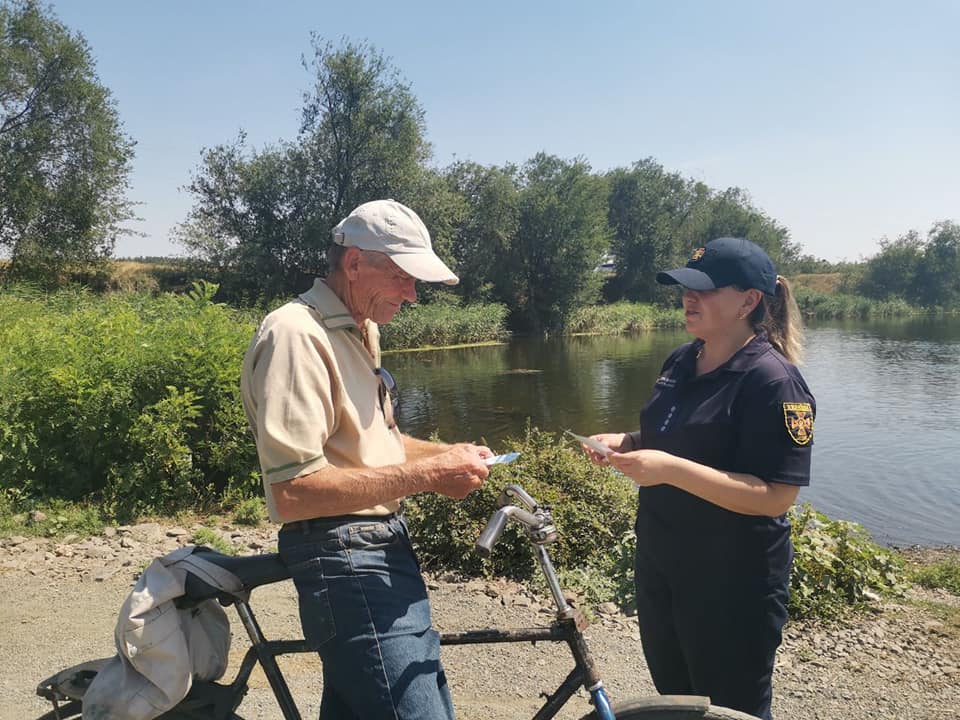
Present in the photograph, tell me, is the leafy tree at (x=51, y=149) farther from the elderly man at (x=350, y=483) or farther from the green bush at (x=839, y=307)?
the green bush at (x=839, y=307)

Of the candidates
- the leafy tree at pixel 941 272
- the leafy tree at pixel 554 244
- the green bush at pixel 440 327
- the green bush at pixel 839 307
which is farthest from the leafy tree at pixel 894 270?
the green bush at pixel 440 327

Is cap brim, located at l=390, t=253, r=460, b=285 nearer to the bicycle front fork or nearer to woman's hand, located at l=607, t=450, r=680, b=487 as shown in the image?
woman's hand, located at l=607, t=450, r=680, b=487

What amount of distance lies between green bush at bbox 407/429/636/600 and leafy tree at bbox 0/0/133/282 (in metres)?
33.6

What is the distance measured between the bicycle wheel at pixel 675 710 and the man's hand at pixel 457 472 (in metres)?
0.76

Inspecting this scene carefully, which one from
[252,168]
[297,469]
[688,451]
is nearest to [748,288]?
[688,451]

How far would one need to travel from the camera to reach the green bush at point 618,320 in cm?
5003

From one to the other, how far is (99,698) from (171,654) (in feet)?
0.75

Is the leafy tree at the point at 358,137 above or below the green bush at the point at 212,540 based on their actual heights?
above

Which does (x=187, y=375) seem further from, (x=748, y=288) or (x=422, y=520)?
(x=748, y=288)

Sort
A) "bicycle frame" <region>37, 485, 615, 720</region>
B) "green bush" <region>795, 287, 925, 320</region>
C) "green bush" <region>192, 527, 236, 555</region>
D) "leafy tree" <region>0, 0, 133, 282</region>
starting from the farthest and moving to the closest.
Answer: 1. "green bush" <region>795, 287, 925, 320</region>
2. "leafy tree" <region>0, 0, 133, 282</region>
3. "green bush" <region>192, 527, 236, 555</region>
4. "bicycle frame" <region>37, 485, 615, 720</region>

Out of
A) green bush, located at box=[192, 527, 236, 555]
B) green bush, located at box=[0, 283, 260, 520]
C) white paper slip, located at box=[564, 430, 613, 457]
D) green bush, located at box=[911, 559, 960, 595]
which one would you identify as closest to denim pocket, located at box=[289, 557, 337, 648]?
white paper slip, located at box=[564, 430, 613, 457]

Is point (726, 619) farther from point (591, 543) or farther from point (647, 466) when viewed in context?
point (591, 543)

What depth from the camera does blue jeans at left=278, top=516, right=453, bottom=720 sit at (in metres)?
1.89

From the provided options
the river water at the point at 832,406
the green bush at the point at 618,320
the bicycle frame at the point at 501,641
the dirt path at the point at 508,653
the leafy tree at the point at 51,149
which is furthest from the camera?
the green bush at the point at 618,320
